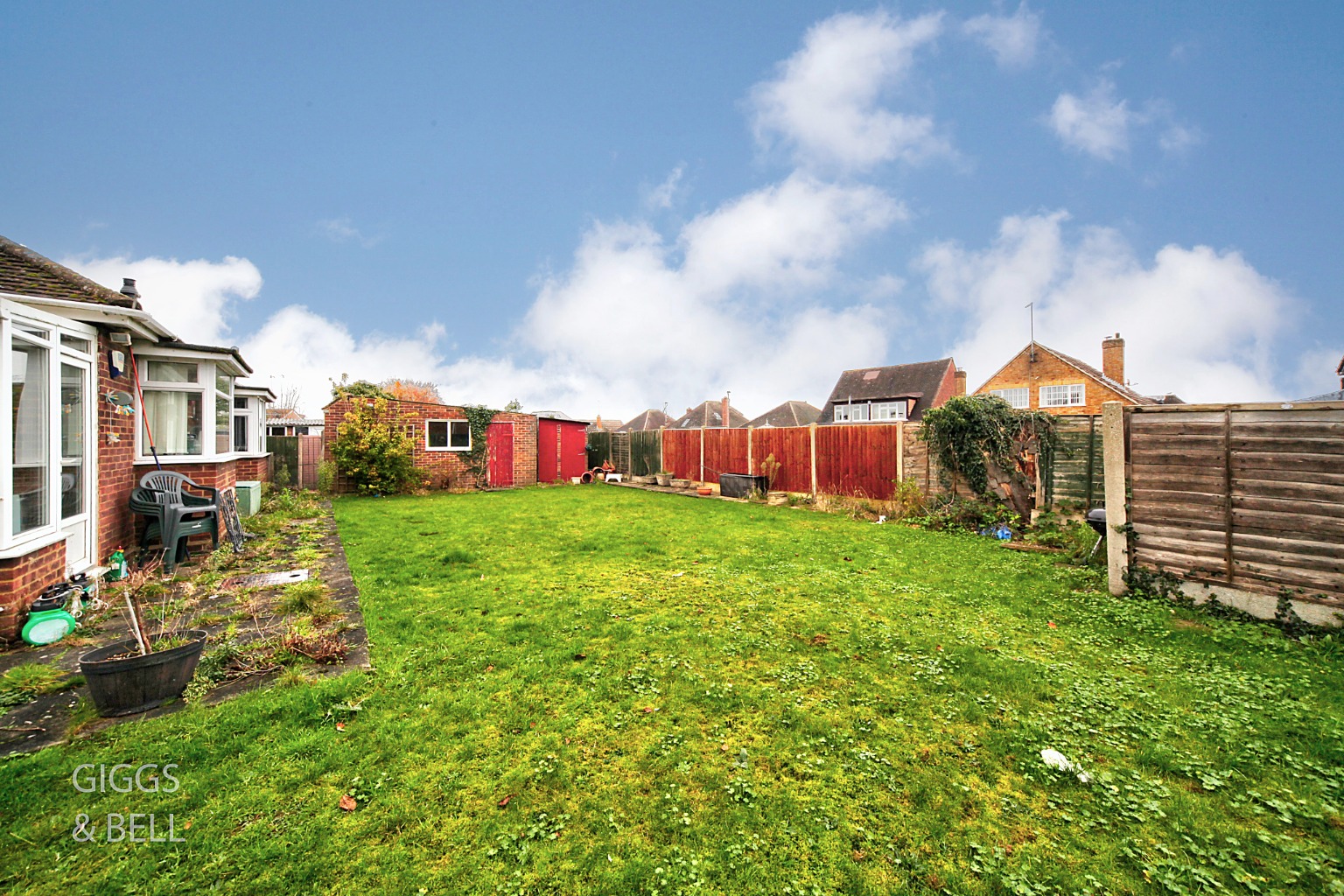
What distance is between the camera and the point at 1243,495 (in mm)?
4793

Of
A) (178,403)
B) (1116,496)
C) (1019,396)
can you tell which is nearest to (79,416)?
(178,403)

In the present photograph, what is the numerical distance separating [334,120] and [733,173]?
42.8 feet

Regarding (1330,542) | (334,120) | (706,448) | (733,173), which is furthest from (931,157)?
(334,120)

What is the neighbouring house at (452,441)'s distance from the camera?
53.4 ft

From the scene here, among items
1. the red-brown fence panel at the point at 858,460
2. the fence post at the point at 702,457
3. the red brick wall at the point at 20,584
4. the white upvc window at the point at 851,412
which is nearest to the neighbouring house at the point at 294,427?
the fence post at the point at 702,457

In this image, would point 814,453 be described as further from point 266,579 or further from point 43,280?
point 43,280

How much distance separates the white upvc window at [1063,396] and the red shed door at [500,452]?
3010 cm

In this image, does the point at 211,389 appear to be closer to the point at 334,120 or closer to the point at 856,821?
the point at 334,120

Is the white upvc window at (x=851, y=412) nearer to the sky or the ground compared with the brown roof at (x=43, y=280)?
nearer to the sky

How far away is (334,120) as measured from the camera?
13844 millimetres

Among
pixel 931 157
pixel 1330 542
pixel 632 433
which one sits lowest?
pixel 1330 542

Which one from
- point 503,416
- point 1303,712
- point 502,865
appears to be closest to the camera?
point 502,865

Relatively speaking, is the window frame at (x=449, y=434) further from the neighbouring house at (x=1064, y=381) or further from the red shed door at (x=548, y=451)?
the neighbouring house at (x=1064, y=381)

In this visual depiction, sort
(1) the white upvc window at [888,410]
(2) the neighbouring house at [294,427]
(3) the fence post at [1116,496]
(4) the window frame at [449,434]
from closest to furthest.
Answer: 1. (3) the fence post at [1116,496]
2. (4) the window frame at [449,434]
3. (2) the neighbouring house at [294,427]
4. (1) the white upvc window at [888,410]
